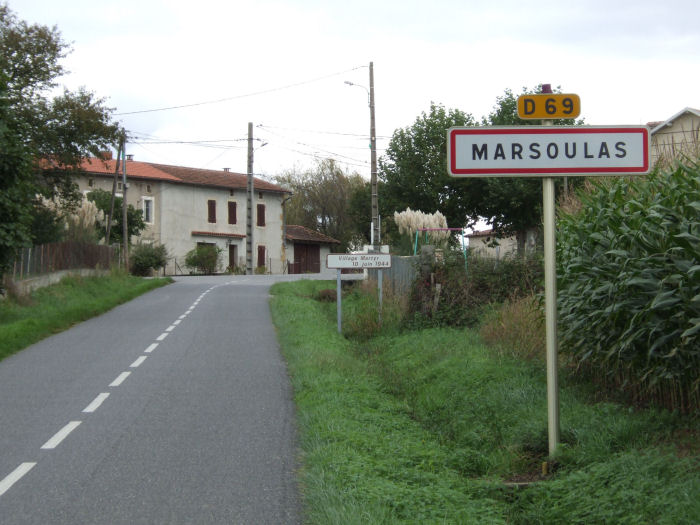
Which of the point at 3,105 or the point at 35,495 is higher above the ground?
the point at 3,105

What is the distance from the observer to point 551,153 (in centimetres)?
602

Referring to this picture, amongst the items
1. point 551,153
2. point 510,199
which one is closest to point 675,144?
point 551,153

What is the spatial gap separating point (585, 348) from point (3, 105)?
1478 cm

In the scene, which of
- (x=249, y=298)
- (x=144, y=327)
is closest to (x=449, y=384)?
(x=144, y=327)

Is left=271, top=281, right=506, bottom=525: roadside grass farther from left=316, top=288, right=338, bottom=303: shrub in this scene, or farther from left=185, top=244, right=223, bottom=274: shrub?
left=185, top=244, right=223, bottom=274: shrub

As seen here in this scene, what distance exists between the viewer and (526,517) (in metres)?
5.42

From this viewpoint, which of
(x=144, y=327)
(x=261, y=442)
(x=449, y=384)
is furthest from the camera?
(x=144, y=327)

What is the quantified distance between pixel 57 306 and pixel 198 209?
1554 inches

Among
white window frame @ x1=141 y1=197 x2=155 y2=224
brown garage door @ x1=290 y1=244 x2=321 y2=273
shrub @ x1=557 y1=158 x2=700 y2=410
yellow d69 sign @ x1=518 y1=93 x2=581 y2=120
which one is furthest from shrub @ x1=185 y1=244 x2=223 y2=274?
yellow d69 sign @ x1=518 y1=93 x2=581 y2=120

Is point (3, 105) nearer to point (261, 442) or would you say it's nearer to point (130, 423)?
point (130, 423)

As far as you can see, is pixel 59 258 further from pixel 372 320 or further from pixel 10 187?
pixel 372 320

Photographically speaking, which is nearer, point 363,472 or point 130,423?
point 363,472

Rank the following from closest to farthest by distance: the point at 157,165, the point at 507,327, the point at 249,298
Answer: the point at 507,327 < the point at 249,298 < the point at 157,165

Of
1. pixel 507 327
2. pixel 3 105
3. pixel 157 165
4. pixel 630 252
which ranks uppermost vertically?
pixel 157 165
